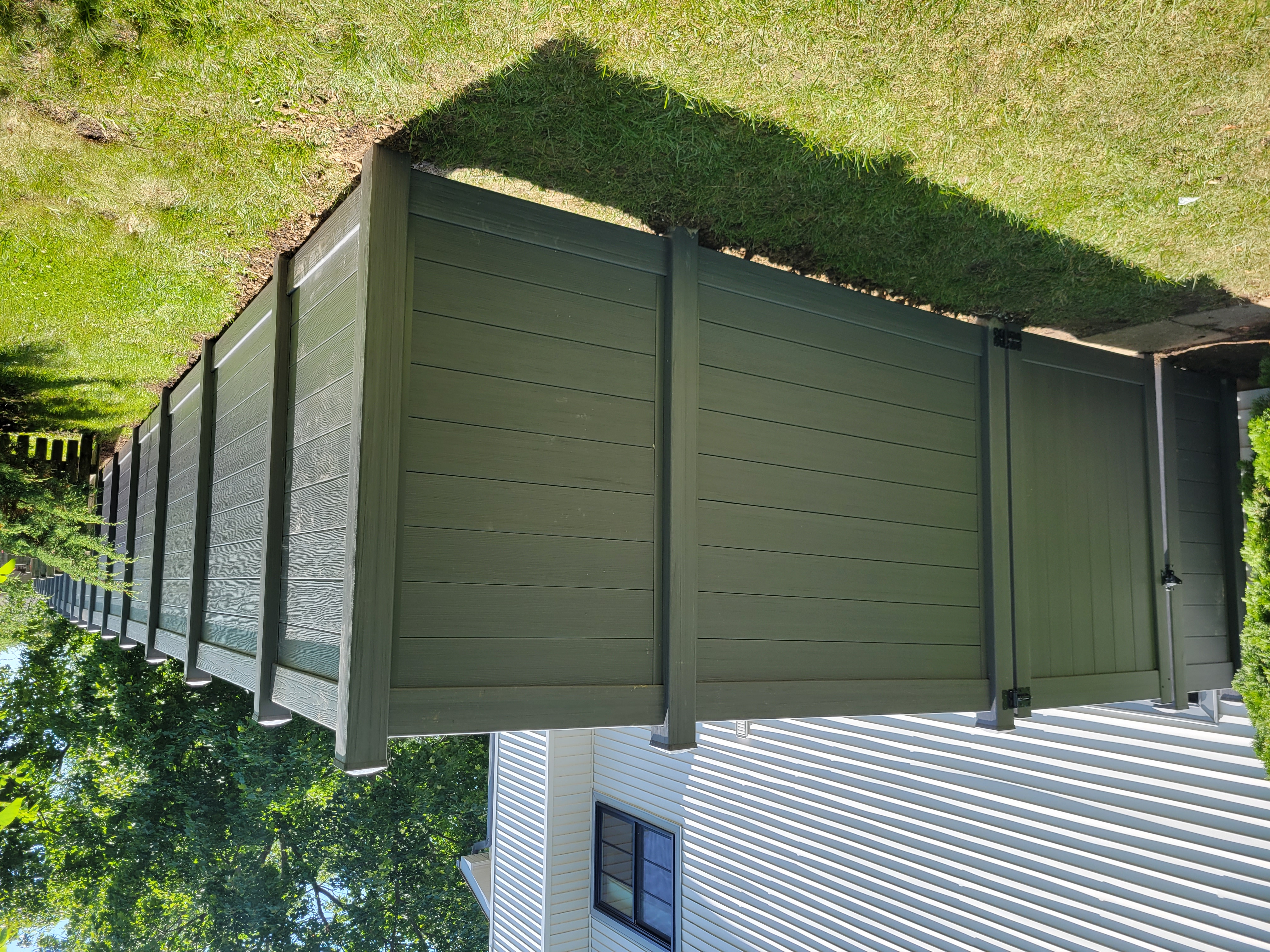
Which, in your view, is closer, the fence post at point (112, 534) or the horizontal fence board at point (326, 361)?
the horizontal fence board at point (326, 361)

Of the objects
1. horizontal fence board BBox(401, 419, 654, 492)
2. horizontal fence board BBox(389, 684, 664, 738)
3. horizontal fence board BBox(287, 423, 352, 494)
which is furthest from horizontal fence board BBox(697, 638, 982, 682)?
horizontal fence board BBox(287, 423, 352, 494)

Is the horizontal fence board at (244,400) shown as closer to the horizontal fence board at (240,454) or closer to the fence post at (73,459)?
the horizontal fence board at (240,454)

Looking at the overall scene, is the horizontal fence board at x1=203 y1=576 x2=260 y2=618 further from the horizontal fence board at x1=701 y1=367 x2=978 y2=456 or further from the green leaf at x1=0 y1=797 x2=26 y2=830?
the horizontal fence board at x1=701 y1=367 x2=978 y2=456

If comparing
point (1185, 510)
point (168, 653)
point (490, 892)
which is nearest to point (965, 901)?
point (1185, 510)

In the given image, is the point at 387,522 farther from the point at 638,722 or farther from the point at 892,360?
the point at 892,360

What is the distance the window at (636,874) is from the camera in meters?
7.91

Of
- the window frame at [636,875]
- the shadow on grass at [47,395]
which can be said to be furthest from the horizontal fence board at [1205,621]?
the shadow on grass at [47,395]

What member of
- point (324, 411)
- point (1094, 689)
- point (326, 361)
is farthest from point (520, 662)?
point (1094, 689)

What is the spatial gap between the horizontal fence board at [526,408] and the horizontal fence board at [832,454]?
29cm

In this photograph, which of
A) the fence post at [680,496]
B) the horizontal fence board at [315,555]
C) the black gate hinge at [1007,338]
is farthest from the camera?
the black gate hinge at [1007,338]

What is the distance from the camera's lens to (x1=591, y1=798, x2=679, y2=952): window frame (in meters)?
7.64

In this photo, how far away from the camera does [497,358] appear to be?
Result: 2.64 m

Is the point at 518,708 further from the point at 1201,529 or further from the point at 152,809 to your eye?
the point at 152,809

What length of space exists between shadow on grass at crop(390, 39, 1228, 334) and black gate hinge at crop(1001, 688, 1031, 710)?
173 cm
